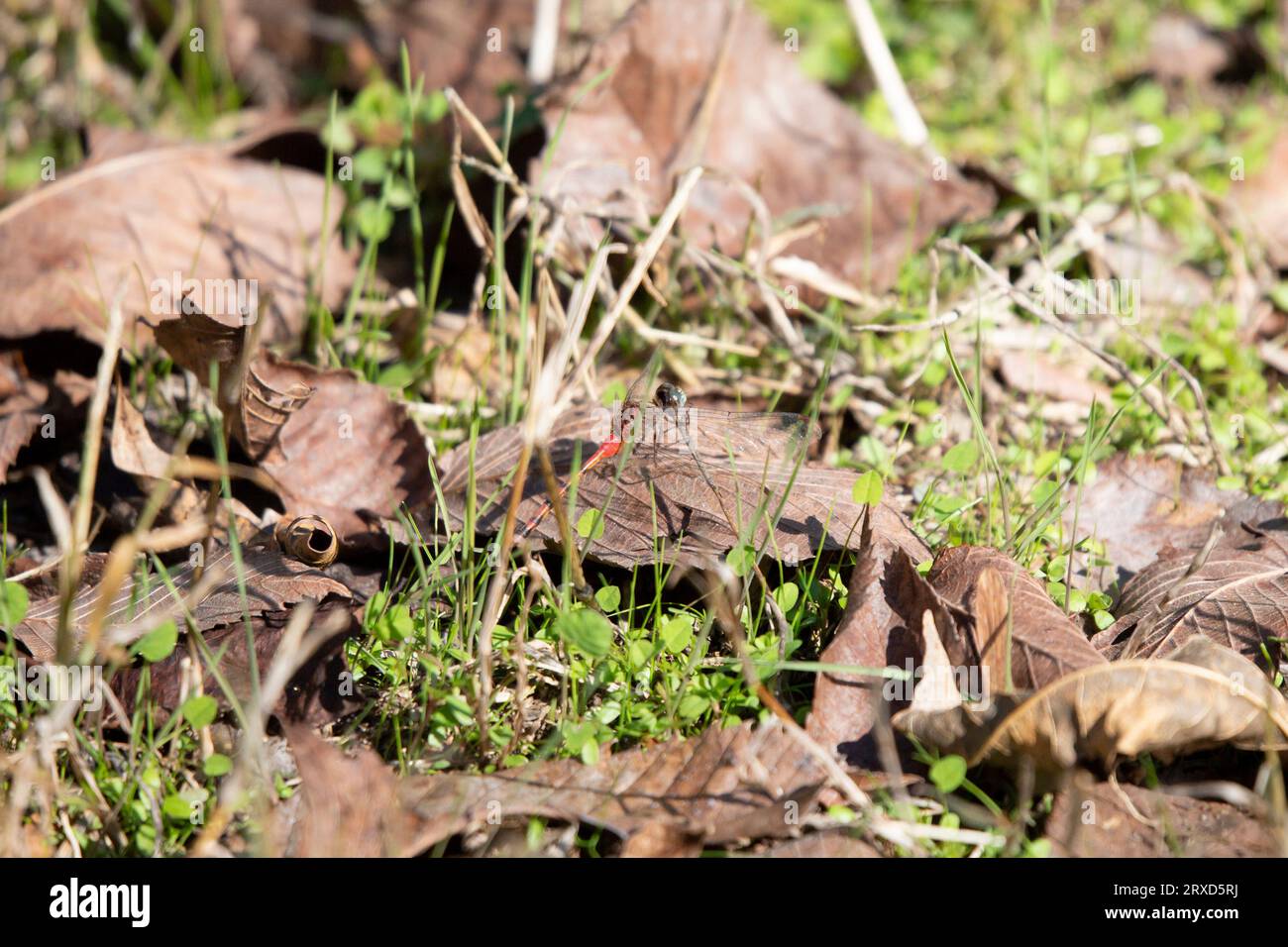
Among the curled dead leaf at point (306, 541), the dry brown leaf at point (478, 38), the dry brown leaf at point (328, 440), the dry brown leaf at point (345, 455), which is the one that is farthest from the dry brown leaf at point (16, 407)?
the dry brown leaf at point (478, 38)

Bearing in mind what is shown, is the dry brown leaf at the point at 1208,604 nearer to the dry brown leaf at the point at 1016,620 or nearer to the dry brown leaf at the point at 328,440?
the dry brown leaf at the point at 1016,620

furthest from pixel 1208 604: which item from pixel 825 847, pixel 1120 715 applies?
pixel 825 847

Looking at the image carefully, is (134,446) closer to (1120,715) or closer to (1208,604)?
(1120,715)

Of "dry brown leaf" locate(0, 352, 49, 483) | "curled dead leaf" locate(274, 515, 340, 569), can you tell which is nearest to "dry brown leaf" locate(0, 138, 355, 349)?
"dry brown leaf" locate(0, 352, 49, 483)

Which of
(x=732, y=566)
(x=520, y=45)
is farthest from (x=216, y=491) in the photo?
(x=520, y=45)

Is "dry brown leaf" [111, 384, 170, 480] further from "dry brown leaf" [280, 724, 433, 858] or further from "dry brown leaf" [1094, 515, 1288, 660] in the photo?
"dry brown leaf" [1094, 515, 1288, 660]

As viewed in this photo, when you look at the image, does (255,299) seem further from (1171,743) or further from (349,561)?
(1171,743)
